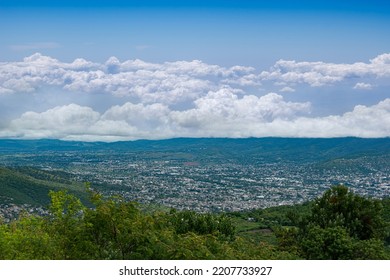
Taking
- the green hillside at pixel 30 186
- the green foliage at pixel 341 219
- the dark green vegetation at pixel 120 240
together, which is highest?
the dark green vegetation at pixel 120 240

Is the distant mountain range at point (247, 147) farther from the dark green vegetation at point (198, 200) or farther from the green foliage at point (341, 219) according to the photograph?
the green foliage at point (341, 219)

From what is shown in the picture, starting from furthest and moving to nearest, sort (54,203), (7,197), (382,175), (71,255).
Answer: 1. (7,197)
2. (382,175)
3. (54,203)
4. (71,255)

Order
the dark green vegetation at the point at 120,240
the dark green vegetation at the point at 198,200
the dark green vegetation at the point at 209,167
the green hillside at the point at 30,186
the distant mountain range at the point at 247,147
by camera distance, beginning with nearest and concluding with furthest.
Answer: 1. the dark green vegetation at the point at 120,240
2. the dark green vegetation at the point at 198,200
3. the green hillside at the point at 30,186
4. the dark green vegetation at the point at 209,167
5. the distant mountain range at the point at 247,147

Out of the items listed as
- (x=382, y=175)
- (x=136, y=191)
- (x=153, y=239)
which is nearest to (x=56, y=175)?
(x=136, y=191)

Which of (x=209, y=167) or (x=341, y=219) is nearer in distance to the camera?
(x=341, y=219)

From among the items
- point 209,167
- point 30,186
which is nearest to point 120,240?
point 30,186

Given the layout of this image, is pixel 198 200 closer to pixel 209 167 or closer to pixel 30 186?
pixel 209 167

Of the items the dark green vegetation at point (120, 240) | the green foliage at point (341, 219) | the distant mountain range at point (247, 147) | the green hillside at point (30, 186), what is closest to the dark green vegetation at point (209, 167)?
the distant mountain range at point (247, 147)

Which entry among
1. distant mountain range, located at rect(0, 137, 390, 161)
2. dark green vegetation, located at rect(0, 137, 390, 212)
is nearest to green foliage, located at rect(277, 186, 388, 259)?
dark green vegetation, located at rect(0, 137, 390, 212)

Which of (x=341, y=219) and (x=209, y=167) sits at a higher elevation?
(x=341, y=219)

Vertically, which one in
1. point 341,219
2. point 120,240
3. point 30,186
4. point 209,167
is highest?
point 120,240

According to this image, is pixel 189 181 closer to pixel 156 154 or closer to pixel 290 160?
pixel 156 154
